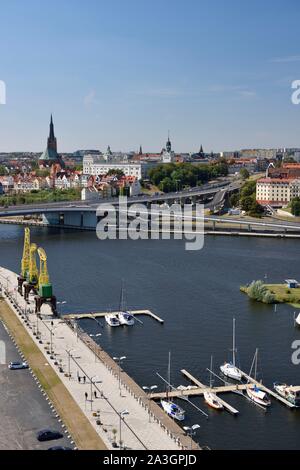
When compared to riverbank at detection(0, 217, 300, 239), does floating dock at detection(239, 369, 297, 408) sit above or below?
below

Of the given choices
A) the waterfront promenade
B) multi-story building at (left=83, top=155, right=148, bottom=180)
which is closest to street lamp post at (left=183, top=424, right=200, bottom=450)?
the waterfront promenade

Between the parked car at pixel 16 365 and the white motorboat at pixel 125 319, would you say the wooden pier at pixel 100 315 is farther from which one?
the parked car at pixel 16 365

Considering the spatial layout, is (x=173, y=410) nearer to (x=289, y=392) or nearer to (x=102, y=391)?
(x=102, y=391)

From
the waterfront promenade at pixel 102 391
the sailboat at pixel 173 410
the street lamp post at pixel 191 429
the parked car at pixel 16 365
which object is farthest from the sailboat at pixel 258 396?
the parked car at pixel 16 365

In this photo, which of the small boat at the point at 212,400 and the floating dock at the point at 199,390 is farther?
the floating dock at the point at 199,390

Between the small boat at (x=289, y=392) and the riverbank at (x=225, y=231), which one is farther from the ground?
the riverbank at (x=225, y=231)

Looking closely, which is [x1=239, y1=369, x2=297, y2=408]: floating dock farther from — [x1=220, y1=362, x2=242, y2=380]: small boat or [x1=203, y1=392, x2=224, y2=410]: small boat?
[x1=203, y1=392, x2=224, y2=410]: small boat

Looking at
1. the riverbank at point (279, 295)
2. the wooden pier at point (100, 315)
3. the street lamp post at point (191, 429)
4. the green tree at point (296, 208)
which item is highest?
the green tree at point (296, 208)

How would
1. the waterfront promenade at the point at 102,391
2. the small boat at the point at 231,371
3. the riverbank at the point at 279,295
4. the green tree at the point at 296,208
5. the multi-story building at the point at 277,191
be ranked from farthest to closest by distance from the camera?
1. the multi-story building at the point at 277,191
2. the green tree at the point at 296,208
3. the riverbank at the point at 279,295
4. the small boat at the point at 231,371
5. the waterfront promenade at the point at 102,391
